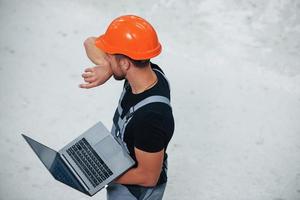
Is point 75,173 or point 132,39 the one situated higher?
point 132,39

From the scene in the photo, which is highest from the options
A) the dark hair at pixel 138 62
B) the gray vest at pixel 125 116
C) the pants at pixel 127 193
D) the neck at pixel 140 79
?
the dark hair at pixel 138 62

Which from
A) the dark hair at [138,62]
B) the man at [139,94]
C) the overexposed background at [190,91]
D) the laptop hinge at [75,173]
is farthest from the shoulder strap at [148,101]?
the overexposed background at [190,91]

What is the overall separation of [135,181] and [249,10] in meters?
3.33

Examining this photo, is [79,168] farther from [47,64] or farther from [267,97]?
[267,97]

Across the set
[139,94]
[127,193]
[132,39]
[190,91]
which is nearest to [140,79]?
[139,94]

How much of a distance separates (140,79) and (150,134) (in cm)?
26

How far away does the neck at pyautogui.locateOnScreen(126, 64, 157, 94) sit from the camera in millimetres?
2047

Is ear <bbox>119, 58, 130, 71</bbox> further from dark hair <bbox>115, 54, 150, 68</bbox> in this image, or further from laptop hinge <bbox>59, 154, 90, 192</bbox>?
laptop hinge <bbox>59, 154, 90, 192</bbox>

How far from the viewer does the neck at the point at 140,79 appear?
6.72 feet

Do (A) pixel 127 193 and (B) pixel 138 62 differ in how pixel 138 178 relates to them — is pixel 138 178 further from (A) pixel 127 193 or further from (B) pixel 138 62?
(B) pixel 138 62

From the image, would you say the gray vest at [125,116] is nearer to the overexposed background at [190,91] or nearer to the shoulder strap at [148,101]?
the shoulder strap at [148,101]

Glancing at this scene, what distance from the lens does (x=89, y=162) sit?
2.18m

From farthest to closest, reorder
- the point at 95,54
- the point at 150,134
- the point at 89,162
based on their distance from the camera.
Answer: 1. the point at 95,54
2. the point at 89,162
3. the point at 150,134

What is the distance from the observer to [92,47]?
234cm
